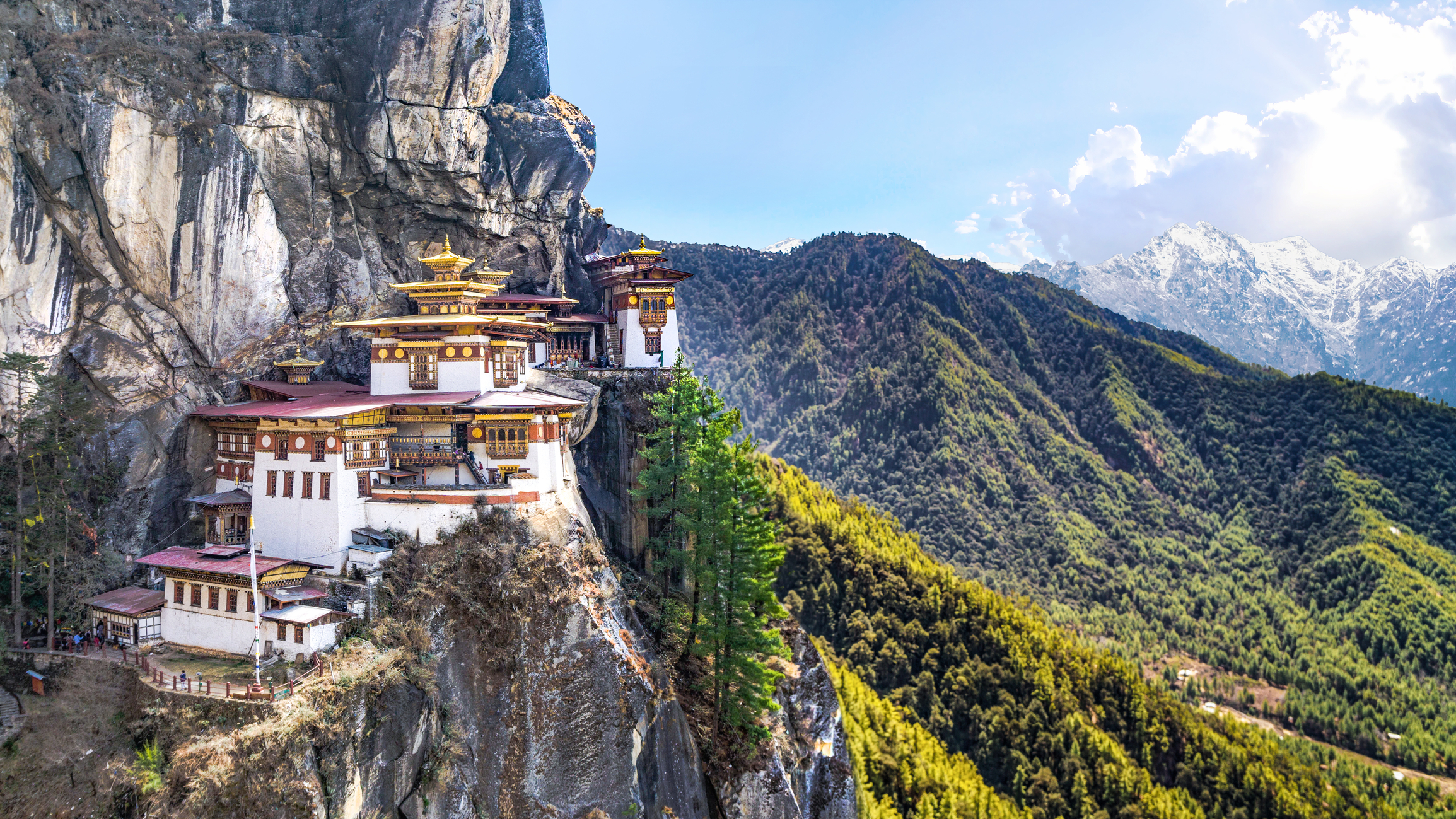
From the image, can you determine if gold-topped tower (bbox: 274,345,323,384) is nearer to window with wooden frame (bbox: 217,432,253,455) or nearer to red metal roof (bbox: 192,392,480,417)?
red metal roof (bbox: 192,392,480,417)

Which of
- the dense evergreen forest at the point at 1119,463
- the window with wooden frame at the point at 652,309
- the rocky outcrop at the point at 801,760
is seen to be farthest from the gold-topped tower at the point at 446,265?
the dense evergreen forest at the point at 1119,463

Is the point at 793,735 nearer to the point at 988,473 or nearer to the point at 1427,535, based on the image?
the point at 988,473

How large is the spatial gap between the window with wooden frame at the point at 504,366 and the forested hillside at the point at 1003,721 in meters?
30.2

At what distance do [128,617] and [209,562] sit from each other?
3.98 meters

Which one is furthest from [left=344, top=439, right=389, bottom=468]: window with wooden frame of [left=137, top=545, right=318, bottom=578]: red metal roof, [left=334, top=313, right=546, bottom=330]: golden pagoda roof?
[left=334, top=313, right=546, bottom=330]: golden pagoda roof

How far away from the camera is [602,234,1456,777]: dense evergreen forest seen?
9681 centimetres

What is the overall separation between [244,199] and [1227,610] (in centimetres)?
11610

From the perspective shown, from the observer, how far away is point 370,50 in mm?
43125

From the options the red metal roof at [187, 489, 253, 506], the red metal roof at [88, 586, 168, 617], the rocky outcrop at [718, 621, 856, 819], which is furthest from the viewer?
the rocky outcrop at [718, 621, 856, 819]

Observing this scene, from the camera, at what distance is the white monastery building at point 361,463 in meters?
32.0

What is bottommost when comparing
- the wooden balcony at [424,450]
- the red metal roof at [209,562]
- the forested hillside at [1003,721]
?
the forested hillside at [1003,721]

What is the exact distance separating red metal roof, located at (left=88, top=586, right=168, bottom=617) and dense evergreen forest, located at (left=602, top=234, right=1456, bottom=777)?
183ft

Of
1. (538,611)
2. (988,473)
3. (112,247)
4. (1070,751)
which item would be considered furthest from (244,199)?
(988,473)

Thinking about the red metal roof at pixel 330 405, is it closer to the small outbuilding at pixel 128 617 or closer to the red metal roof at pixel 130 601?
the red metal roof at pixel 130 601
